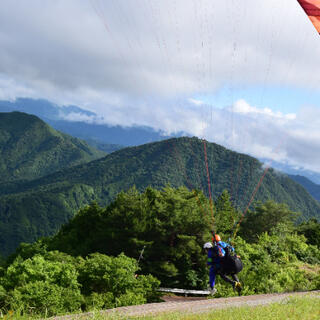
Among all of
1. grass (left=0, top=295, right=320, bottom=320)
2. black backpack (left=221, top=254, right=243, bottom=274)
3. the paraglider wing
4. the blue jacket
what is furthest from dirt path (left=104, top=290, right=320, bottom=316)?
the paraglider wing

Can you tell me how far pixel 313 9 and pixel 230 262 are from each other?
10280mm

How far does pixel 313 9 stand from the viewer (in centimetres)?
523

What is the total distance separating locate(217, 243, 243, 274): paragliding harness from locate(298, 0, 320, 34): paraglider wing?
9.72 meters

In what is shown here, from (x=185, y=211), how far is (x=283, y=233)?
16933mm

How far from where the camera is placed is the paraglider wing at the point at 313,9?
5.21m

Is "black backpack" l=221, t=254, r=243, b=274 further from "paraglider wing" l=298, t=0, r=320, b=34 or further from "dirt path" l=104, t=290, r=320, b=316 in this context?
"paraglider wing" l=298, t=0, r=320, b=34

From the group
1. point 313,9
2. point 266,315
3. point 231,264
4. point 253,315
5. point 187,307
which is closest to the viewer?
point 313,9

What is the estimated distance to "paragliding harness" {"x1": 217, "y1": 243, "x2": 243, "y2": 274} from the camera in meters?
12.9

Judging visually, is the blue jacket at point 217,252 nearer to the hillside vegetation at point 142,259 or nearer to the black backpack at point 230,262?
the black backpack at point 230,262

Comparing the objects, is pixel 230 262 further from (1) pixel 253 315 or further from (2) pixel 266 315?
(2) pixel 266 315

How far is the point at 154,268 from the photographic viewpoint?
37.1 meters

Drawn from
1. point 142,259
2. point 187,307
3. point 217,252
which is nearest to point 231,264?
point 217,252

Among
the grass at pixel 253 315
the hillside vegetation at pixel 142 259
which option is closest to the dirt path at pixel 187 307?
the grass at pixel 253 315

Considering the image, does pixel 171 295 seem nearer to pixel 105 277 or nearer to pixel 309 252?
pixel 105 277
